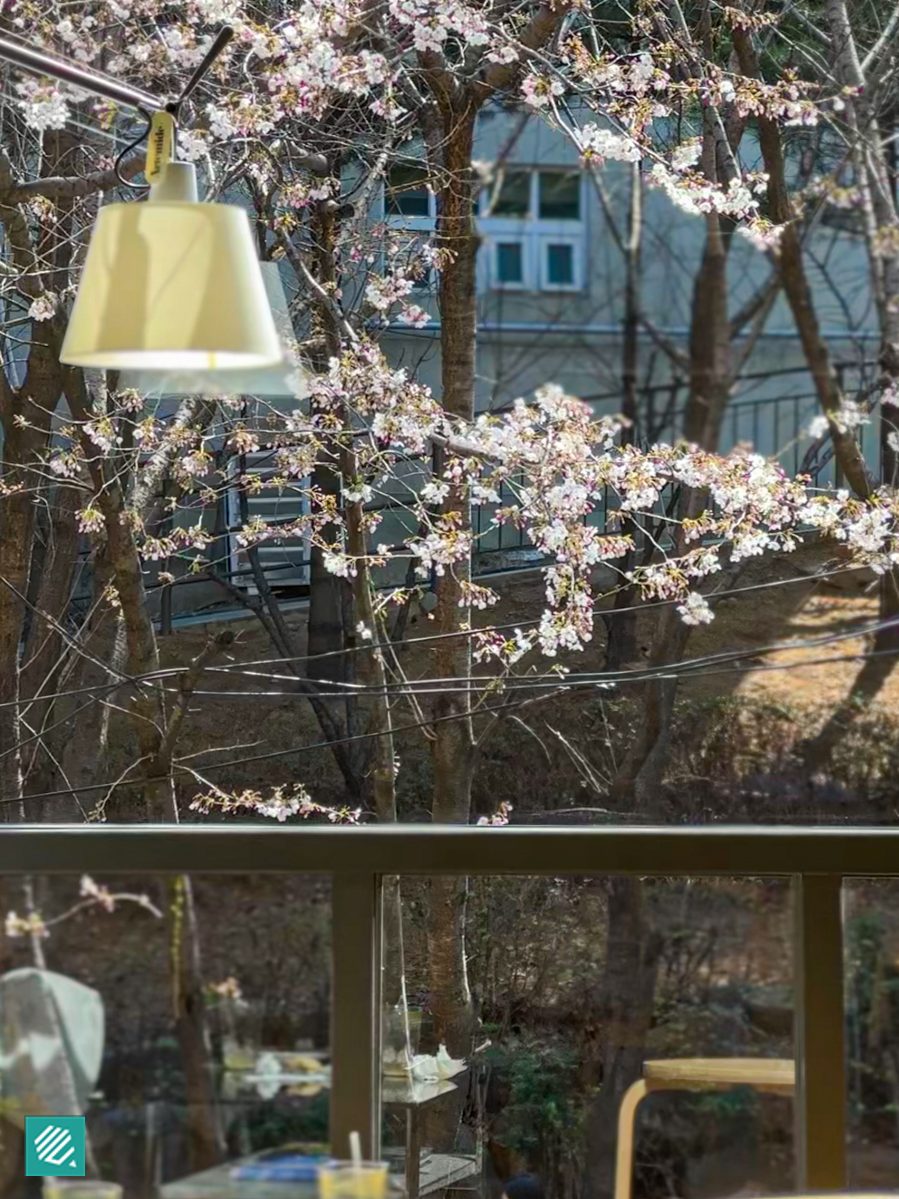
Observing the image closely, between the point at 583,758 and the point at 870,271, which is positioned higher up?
the point at 870,271

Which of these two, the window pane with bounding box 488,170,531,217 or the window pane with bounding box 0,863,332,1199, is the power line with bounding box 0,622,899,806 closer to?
the window pane with bounding box 0,863,332,1199

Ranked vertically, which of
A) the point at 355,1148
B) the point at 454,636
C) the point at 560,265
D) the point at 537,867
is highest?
the point at 560,265

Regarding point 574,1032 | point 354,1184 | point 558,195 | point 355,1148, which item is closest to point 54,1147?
point 355,1148

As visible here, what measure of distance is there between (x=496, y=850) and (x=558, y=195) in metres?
1.14

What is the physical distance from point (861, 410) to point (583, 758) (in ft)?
2.57

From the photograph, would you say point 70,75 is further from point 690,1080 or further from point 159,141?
point 690,1080

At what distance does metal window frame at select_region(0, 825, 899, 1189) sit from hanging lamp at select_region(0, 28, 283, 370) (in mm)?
996

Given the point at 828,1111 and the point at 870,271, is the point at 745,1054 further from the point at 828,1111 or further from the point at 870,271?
the point at 870,271

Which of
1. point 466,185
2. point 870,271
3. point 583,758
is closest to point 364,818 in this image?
point 583,758

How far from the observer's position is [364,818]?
2234 millimetres

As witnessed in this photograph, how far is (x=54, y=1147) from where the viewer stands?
231 centimetres

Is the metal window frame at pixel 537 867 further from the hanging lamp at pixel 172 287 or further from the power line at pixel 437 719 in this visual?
the hanging lamp at pixel 172 287

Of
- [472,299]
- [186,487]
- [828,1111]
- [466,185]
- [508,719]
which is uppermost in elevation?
[466,185]

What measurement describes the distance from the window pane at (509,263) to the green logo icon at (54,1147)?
1.71m
